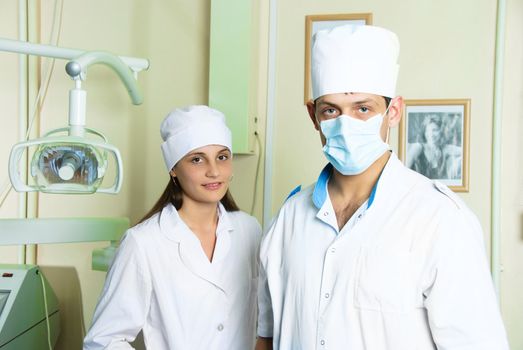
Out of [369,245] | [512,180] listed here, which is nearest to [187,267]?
[369,245]

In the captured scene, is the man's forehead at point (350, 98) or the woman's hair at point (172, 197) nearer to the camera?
the man's forehead at point (350, 98)

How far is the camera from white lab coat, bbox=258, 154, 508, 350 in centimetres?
97

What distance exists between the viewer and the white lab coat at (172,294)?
1.37 metres

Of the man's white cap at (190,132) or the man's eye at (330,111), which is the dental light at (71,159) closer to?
the man's white cap at (190,132)

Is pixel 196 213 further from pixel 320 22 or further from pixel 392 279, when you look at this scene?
pixel 320 22

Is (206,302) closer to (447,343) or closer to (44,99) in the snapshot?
(447,343)

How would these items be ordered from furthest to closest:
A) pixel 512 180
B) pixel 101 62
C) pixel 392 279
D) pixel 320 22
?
1. pixel 320 22
2. pixel 512 180
3. pixel 101 62
4. pixel 392 279

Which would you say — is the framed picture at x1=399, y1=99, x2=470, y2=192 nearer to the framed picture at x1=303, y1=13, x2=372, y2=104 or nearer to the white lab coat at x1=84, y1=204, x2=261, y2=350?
the framed picture at x1=303, y1=13, x2=372, y2=104

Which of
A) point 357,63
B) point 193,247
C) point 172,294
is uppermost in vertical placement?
point 357,63

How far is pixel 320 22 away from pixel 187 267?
1115 millimetres

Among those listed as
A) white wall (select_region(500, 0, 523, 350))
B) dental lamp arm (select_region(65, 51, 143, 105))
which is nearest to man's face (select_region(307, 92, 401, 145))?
dental lamp arm (select_region(65, 51, 143, 105))

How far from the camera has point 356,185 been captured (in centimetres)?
118

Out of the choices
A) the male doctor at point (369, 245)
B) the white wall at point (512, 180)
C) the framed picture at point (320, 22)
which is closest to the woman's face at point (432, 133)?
the white wall at point (512, 180)

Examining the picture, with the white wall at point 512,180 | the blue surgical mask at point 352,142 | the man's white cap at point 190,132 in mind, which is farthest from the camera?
the white wall at point 512,180
